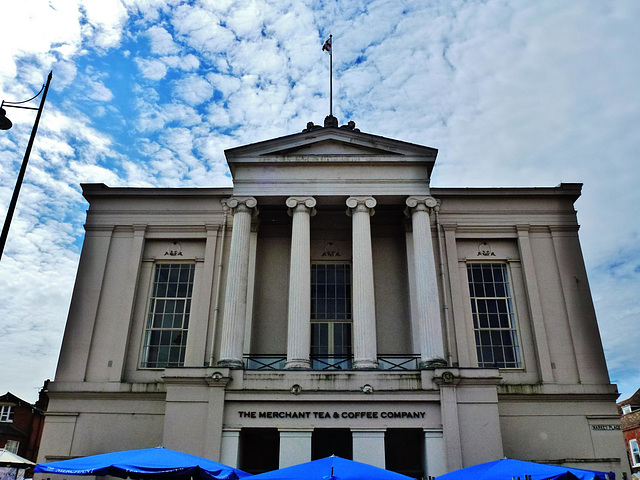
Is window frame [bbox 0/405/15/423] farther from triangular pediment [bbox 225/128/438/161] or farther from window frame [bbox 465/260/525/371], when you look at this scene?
window frame [bbox 465/260/525/371]

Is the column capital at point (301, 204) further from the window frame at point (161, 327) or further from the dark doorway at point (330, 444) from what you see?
the dark doorway at point (330, 444)

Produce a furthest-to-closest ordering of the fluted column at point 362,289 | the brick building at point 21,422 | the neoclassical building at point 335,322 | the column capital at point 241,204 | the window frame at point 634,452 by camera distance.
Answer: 1. the brick building at point 21,422
2. the window frame at point 634,452
3. the column capital at point 241,204
4. the fluted column at point 362,289
5. the neoclassical building at point 335,322

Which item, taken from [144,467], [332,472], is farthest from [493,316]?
[144,467]

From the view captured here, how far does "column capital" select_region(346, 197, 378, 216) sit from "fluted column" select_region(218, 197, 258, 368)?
364 centimetres

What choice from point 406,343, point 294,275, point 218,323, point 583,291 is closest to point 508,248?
point 583,291

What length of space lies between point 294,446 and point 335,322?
605cm

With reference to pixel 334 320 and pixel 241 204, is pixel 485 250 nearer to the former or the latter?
pixel 334 320

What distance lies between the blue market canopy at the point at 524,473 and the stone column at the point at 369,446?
17.0 ft

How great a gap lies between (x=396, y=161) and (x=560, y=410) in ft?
36.0

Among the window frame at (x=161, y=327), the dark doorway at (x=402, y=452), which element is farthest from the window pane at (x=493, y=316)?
the window frame at (x=161, y=327)

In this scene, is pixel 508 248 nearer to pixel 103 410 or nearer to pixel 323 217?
pixel 323 217

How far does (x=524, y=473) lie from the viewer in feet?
33.5

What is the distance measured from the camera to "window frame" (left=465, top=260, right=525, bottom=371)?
20781 millimetres

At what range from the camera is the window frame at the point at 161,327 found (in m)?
20.9
